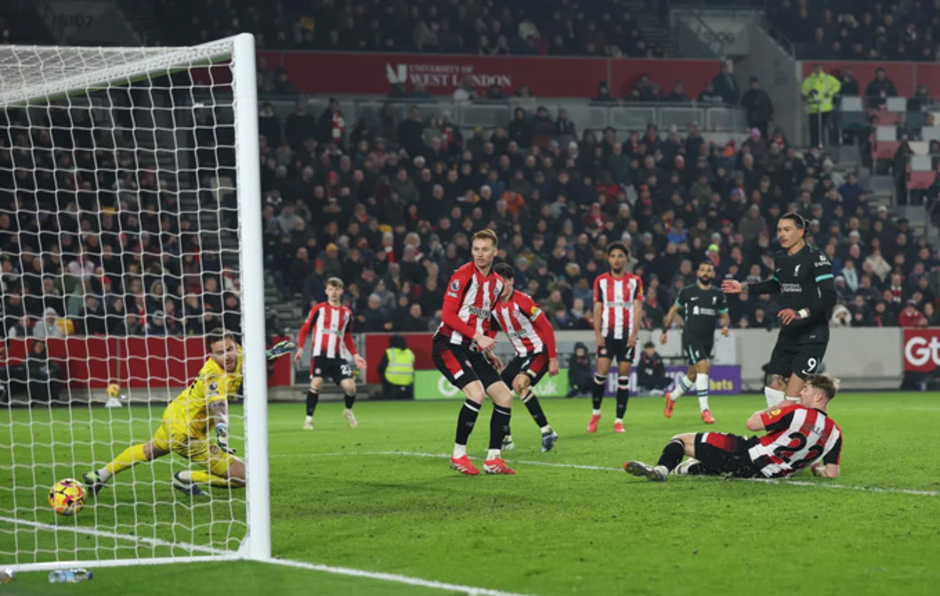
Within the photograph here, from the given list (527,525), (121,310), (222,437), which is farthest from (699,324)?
(527,525)

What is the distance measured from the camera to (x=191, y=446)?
386 inches

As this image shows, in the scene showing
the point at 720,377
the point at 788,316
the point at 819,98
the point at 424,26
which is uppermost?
the point at 424,26

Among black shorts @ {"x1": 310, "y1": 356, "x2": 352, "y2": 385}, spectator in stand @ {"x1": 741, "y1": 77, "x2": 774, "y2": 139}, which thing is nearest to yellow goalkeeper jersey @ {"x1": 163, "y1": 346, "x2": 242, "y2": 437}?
black shorts @ {"x1": 310, "y1": 356, "x2": 352, "y2": 385}

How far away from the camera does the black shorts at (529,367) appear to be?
13.8 meters

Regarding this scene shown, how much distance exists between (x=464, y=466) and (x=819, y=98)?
81.2 feet

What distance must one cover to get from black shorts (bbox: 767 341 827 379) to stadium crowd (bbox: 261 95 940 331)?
1349 centimetres

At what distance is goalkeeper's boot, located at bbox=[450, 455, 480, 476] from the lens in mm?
11031

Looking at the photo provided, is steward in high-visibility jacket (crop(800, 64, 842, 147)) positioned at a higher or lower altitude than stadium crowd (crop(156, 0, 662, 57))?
lower

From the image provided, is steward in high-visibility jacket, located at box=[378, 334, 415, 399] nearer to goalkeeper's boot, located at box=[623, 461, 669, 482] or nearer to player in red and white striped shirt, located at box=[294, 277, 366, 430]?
player in red and white striped shirt, located at box=[294, 277, 366, 430]

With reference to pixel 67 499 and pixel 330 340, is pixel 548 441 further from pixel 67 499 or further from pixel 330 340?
pixel 330 340

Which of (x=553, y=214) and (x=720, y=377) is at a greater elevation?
(x=553, y=214)

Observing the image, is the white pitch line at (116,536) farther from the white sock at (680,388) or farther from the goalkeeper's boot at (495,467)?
the white sock at (680,388)

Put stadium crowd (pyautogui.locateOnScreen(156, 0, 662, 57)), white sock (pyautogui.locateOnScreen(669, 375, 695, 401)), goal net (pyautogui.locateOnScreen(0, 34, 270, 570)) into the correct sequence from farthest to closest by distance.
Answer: stadium crowd (pyautogui.locateOnScreen(156, 0, 662, 57)) < white sock (pyautogui.locateOnScreen(669, 375, 695, 401)) < goal net (pyautogui.locateOnScreen(0, 34, 270, 570))

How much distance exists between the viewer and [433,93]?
3209 cm
